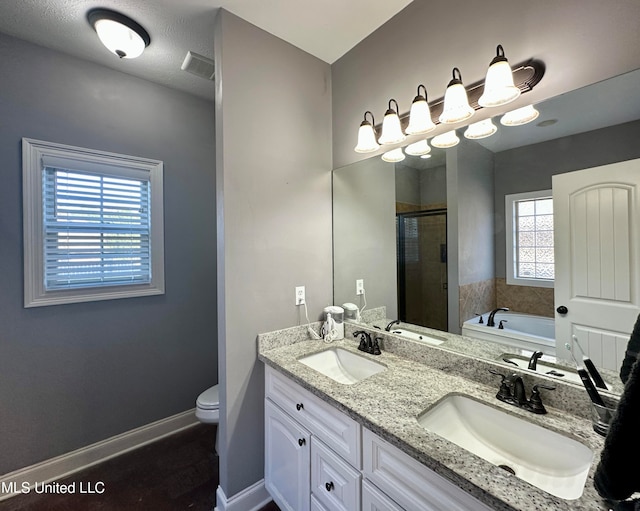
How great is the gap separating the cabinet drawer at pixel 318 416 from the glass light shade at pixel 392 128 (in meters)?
1.36

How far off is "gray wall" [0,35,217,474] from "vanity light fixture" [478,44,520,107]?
2.16 meters

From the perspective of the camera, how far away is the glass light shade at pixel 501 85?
106 cm

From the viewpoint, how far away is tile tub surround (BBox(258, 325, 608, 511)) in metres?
0.68

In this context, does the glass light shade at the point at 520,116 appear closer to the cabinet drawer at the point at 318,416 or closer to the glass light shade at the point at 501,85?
the glass light shade at the point at 501,85

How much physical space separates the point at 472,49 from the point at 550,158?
62 cm

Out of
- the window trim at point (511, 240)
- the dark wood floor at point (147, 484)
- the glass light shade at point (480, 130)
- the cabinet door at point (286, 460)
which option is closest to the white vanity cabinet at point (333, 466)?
the cabinet door at point (286, 460)

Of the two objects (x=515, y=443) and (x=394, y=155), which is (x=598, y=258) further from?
(x=394, y=155)

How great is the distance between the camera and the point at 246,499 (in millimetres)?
1545

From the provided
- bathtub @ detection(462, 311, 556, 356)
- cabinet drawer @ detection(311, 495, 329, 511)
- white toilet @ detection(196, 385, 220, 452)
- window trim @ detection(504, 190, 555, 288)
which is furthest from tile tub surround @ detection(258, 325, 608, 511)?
white toilet @ detection(196, 385, 220, 452)

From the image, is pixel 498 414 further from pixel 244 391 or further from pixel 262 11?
pixel 262 11

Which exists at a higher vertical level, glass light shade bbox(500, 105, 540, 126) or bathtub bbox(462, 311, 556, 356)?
glass light shade bbox(500, 105, 540, 126)

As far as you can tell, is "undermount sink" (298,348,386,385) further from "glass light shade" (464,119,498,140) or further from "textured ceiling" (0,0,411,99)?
"textured ceiling" (0,0,411,99)

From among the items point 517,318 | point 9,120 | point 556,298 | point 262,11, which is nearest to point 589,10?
point 556,298

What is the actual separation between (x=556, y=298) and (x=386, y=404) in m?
0.79
